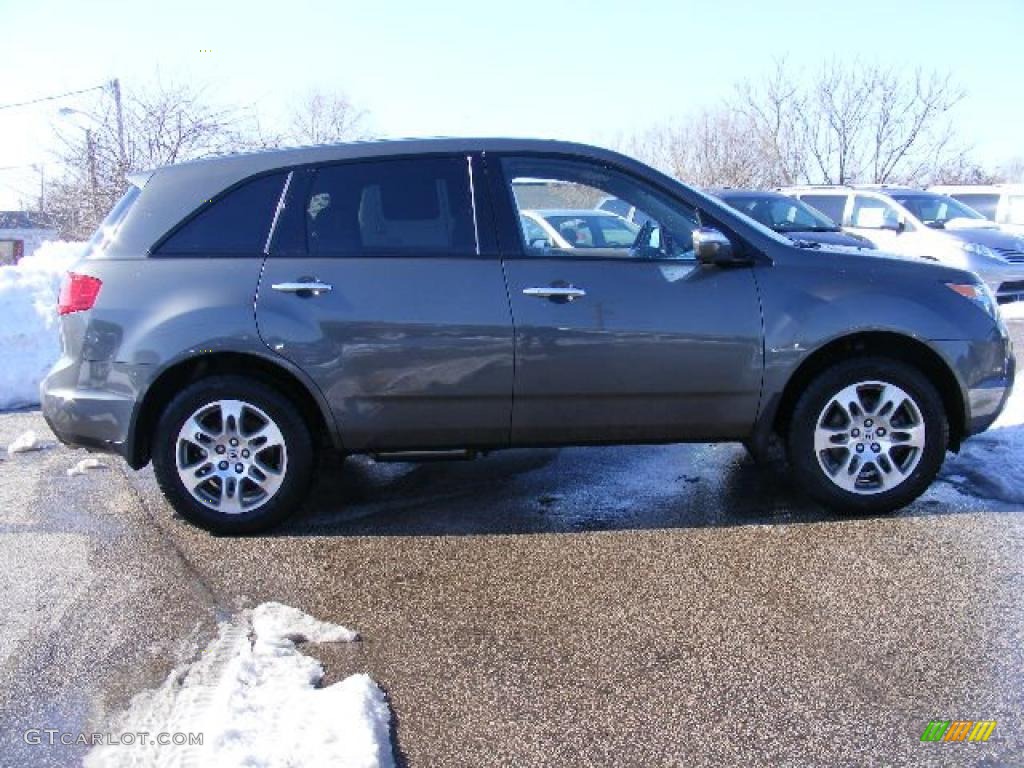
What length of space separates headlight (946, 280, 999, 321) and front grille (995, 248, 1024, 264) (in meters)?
9.17

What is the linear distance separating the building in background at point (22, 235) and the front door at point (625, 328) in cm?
1469

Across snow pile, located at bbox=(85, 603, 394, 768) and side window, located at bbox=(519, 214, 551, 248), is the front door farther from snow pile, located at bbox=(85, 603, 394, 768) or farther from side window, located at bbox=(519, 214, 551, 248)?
snow pile, located at bbox=(85, 603, 394, 768)

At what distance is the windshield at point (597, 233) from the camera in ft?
14.4

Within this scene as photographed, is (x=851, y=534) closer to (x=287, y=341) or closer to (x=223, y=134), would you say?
(x=287, y=341)

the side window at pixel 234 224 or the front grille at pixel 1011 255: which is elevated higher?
the side window at pixel 234 224

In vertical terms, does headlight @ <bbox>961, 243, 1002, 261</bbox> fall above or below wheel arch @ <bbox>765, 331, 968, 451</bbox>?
above

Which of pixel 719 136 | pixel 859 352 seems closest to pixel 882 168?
pixel 719 136

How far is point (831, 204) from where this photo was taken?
13945 millimetres

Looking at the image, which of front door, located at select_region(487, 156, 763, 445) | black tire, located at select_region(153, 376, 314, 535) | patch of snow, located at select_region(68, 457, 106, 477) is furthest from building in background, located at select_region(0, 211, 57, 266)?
front door, located at select_region(487, 156, 763, 445)

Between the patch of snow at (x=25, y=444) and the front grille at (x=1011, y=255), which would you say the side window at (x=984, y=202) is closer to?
the front grille at (x=1011, y=255)

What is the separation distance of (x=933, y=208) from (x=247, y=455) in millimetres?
12190

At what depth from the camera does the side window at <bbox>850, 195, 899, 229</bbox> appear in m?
13.1

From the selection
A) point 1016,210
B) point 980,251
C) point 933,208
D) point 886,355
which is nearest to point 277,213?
point 886,355

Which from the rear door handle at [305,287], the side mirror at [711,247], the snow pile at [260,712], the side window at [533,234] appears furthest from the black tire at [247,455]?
the side mirror at [711,247]
